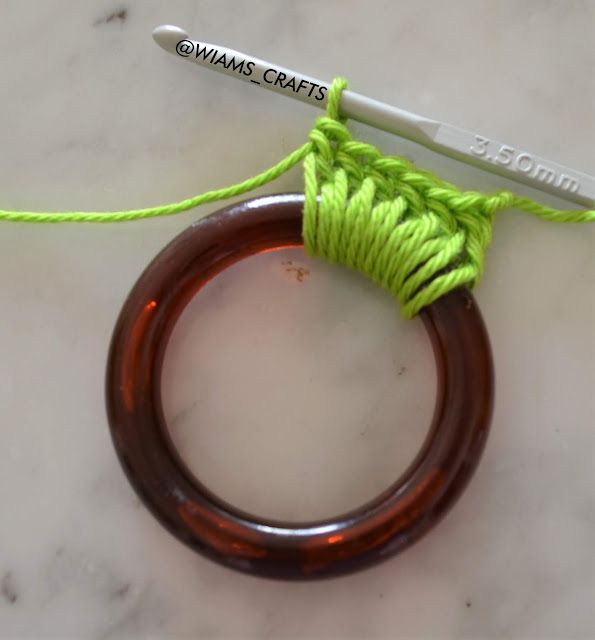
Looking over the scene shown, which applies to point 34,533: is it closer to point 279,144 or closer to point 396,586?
point 396,586

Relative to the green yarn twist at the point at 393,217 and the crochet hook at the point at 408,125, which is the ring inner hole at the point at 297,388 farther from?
the crochet hook at the point at 408,125

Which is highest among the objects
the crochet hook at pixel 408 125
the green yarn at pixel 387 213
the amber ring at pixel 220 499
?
the crochet hook at pixel 408 125

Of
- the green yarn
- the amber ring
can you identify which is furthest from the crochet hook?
the amber ring

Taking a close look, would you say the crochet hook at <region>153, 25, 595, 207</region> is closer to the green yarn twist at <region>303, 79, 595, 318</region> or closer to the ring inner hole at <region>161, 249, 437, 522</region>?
the green yarn twist at <region>303, 79, 595, 318</region>

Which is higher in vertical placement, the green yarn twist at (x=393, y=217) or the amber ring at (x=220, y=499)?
the green yarn twist at (x=393, y=217)

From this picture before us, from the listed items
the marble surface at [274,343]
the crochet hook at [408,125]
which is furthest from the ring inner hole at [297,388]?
the crochet hook at [408,125]
